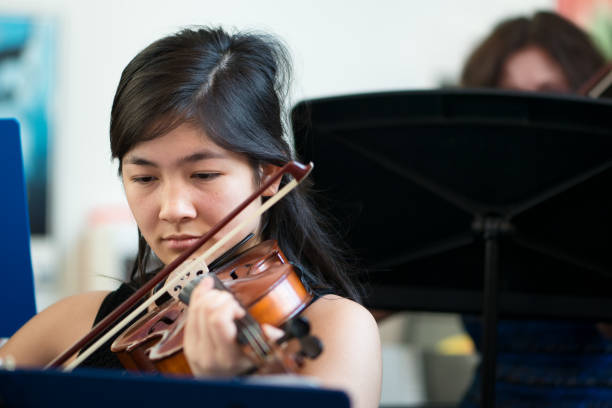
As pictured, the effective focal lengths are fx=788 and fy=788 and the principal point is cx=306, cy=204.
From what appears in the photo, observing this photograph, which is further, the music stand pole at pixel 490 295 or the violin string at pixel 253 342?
the music stand pole at pixel 490 295

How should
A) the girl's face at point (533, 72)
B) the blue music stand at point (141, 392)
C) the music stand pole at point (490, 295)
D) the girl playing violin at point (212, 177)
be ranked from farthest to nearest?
the girl's face at point (533, 72), the music stand pole at point (490, 295), the girl playing violin at point (212, 177), the blue music stand at point (141, 392)

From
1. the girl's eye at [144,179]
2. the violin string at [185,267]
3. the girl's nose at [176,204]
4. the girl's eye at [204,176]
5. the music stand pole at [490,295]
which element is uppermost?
the girl's eye at [204,176]

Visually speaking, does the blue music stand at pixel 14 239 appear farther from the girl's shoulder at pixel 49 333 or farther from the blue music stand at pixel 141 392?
the blue music stand at pixel 141 392

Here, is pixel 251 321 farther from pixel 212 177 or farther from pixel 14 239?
pixel 14 239

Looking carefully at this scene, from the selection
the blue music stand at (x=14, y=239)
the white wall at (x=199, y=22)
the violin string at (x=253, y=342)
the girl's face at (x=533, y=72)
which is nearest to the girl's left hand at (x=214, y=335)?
the violin string at (x=253, y=342)

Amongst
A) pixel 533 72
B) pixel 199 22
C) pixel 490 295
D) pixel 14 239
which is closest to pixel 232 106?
pixel 14 239

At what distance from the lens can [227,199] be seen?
0.85 meters

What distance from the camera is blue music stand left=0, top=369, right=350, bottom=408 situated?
487mm

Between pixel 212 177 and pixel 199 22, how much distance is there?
231 centimetres

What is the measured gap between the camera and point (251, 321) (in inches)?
24.2

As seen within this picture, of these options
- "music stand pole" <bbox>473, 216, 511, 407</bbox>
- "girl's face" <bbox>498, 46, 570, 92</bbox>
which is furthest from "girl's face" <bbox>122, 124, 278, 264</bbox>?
"girl's face" <bbox>498, 46, 570, 92</bbox>

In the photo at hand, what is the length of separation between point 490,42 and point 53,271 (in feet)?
6.53

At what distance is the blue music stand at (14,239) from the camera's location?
0.91m

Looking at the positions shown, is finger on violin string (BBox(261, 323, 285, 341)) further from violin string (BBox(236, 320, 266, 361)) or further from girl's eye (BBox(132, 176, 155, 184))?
girl's eye (BBox(132, 176, 155, 184))
